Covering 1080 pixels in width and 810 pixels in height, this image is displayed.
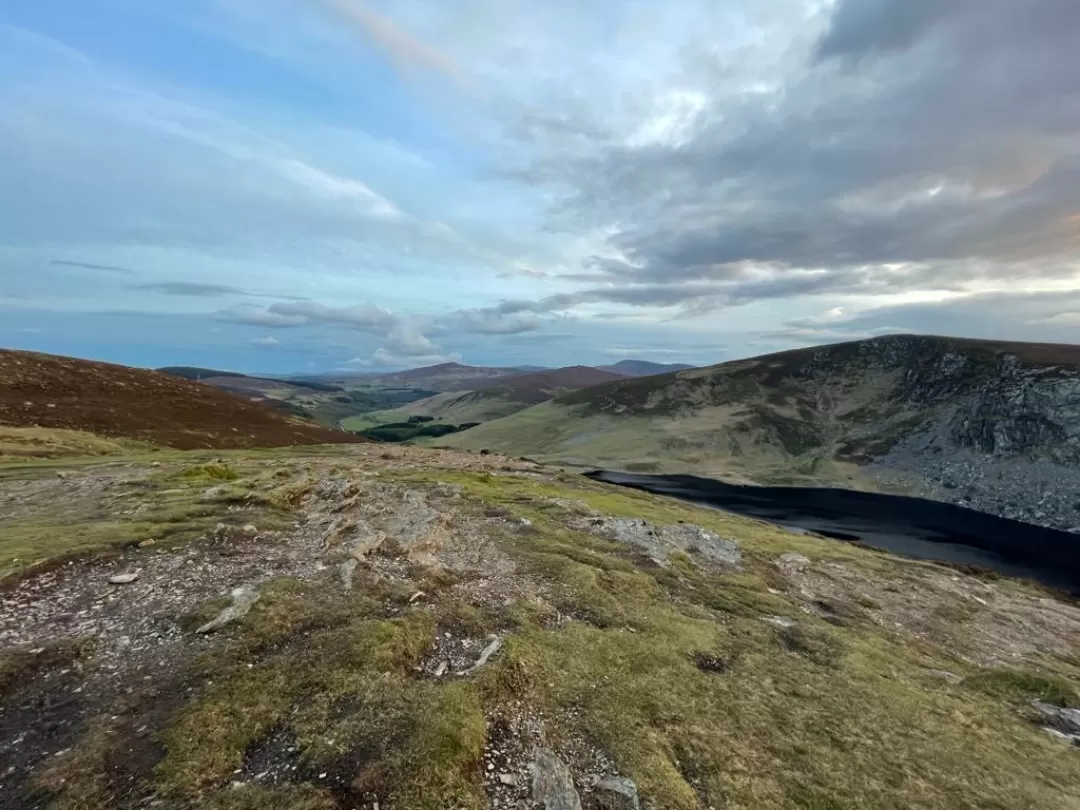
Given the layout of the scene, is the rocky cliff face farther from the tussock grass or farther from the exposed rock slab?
the tussock grass

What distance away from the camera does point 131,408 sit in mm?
93812

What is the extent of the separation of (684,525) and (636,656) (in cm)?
3364

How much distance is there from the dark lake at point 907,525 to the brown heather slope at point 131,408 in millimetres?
76242

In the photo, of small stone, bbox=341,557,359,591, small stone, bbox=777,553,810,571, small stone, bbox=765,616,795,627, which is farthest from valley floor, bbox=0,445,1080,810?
small stone, bbox=777,553,810,571

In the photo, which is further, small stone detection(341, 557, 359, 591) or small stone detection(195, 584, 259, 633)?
small stone detection(341, 557, 359, 591)

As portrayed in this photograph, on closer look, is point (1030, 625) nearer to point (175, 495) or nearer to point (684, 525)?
point (684, 525)

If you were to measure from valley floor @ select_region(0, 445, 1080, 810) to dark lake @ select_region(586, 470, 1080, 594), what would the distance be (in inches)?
2733

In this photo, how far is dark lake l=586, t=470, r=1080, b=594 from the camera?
94688 mm

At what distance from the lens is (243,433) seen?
100438mm

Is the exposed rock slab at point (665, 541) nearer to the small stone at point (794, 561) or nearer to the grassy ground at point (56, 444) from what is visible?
the small stone at point (794, 561)

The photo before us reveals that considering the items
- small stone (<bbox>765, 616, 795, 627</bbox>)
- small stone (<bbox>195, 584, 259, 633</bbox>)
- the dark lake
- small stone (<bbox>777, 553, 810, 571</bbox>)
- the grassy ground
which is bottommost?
the dark lake

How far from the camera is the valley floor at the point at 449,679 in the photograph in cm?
1355

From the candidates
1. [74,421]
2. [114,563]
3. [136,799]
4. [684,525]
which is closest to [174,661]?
[136,799]

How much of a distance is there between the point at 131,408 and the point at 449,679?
100450 mm
